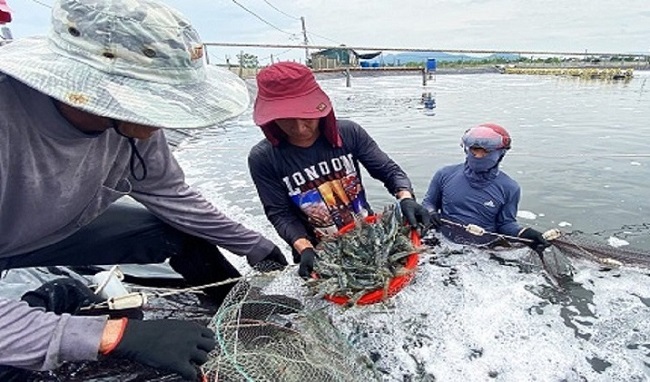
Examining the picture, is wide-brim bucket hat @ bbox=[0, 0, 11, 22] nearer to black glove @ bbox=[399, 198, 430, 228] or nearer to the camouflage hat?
the camouflage hat

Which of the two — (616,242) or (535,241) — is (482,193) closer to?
(535,241)

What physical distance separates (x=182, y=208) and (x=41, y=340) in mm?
1337

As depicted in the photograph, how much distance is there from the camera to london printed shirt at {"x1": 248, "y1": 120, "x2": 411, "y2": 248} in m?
3.21

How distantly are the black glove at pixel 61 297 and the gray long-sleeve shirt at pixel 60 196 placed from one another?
264 mm

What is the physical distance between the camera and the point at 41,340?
1541mm

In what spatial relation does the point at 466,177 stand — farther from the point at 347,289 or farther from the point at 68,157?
the point at 68,157

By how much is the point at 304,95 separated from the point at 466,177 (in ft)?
A: 6.21

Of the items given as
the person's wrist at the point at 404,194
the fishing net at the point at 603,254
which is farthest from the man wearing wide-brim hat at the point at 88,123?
the fishing net at the point at 603,254

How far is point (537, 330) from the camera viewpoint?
3.06m

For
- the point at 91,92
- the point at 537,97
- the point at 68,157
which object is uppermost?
the point at 91,92

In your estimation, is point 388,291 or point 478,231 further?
point 478,231

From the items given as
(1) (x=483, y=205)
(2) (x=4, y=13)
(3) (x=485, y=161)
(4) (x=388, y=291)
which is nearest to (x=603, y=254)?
(1) (x=483, y=205)

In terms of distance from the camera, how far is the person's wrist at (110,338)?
5.15 feet

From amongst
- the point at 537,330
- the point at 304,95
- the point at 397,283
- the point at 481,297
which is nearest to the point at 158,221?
the point at 304,95
